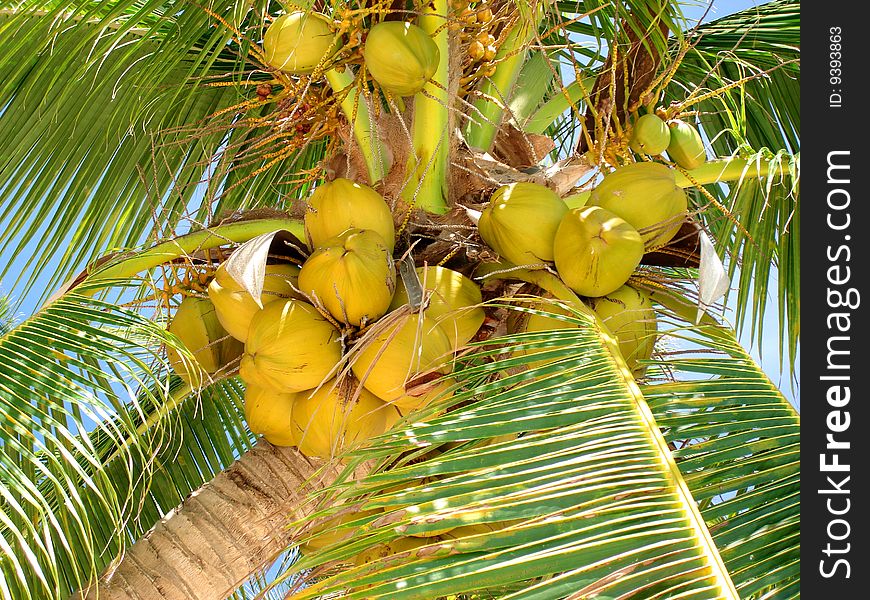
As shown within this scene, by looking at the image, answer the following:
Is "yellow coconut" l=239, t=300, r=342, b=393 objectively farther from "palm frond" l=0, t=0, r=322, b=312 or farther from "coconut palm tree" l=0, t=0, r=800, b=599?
"palm frond" l=0, t=0, r=322, b=312

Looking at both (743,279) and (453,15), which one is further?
(743,279)

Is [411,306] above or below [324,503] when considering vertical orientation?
above

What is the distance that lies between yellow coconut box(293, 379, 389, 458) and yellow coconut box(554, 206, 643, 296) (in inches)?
17.2

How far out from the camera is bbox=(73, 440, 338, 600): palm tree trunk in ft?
5.70

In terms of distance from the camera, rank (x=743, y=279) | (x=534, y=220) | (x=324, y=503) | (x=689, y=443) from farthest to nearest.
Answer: (x=743, y=279) → (x=534, y=220) → (x=689, y=443) → (x=324, y=503)

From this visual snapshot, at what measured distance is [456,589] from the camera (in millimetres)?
1027

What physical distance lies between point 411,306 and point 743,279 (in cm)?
140

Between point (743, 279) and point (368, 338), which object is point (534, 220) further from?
A: point (743, 279)

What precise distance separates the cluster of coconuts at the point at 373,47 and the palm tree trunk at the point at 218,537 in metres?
0.80

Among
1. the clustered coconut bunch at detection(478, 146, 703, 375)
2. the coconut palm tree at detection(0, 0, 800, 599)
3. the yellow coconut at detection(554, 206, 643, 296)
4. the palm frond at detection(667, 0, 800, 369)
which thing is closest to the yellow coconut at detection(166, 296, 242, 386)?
the coconut palm tree at detection(0, 0, 800, 599)

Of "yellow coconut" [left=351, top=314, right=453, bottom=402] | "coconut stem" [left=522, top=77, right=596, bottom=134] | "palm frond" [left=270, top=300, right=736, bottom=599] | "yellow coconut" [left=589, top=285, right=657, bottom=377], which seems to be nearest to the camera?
"palm frond" [left=270, top=300, right=736, bottom=599]

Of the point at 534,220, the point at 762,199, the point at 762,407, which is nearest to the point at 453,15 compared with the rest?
the point at 534,220

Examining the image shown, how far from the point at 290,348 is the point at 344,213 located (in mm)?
336

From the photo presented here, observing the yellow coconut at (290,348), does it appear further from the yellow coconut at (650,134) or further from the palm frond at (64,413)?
the yellow coconut at (650,134)
